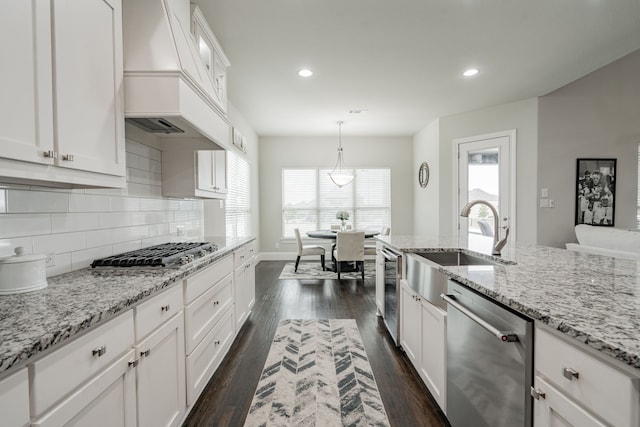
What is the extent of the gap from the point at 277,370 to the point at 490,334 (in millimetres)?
1533

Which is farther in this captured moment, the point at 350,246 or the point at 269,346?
the point at 350,246

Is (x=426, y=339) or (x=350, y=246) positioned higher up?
(x=350, y=246)

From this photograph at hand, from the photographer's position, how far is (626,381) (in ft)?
2.12

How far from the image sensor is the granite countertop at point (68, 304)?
73 centimetres

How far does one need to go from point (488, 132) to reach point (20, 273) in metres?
5.51

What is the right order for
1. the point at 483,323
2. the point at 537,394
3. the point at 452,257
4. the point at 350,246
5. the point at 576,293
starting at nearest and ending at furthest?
1. the point at 537,394
2. the point at 576,293
3. the point at 483,323
4. the point at 452,257
5. the point at 350,246

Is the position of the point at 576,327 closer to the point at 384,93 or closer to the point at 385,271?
the point at 385,271

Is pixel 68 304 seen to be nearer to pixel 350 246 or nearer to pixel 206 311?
pixel 206 311

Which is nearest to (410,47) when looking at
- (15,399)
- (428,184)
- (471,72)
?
(471,72)

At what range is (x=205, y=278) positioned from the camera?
1829 millimetres

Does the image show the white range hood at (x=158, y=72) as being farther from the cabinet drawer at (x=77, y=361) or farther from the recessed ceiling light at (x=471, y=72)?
the recessed ceiling light at (x=471, y=72)

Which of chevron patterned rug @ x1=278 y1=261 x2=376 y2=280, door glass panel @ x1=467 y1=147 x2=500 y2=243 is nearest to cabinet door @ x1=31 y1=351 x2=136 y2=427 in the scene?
chevron patterned rug @ x1=278 y1=261 x2=376 y2=280

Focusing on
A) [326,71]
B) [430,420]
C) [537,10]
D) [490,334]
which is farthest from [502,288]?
[326,71]

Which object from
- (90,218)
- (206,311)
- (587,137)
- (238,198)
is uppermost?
(587,137)
